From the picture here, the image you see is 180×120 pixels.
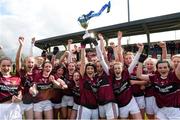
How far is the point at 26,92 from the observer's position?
7.87m

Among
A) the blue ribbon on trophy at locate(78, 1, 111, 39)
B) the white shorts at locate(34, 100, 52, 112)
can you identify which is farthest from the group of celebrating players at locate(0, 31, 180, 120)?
the blue ribbon on trophy at locate(78, 1, 111, 39)

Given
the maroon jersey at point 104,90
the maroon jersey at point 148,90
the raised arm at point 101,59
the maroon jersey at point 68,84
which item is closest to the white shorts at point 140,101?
the maroon jersey at point 148,90

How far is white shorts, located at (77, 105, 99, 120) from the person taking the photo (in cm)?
720

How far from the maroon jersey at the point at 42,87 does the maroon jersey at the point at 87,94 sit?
0.91 meters

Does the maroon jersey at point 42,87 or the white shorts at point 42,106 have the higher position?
the maroon jersey at point 42,87

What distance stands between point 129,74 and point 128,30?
12.2m

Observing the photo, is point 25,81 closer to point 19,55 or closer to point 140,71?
point 19,55

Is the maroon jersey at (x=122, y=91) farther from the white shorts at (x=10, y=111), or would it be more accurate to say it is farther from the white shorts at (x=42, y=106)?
the white shorts at (x=10, y=111)

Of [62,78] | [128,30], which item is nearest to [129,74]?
[62,78]

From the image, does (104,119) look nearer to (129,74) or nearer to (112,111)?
(112,111)

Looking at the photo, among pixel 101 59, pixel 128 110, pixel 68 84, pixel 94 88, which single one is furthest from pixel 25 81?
pixel 128 110

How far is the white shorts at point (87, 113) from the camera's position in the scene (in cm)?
720

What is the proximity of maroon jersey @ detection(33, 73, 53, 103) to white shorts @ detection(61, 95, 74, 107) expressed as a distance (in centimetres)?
48

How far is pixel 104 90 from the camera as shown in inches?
283
